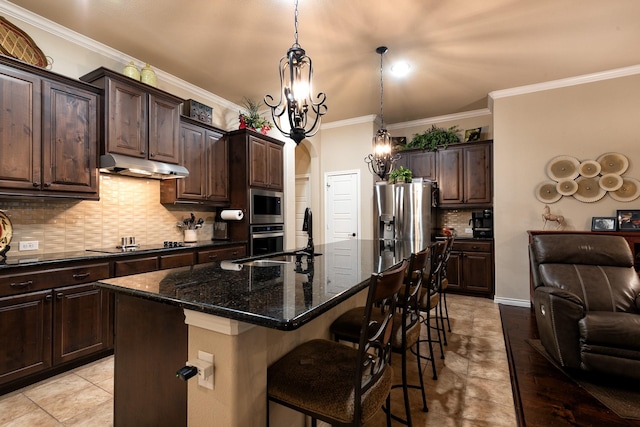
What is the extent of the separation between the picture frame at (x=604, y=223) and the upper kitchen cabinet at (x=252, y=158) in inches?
169

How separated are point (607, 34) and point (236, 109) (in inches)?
179

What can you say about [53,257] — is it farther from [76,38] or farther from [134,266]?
[76,38]

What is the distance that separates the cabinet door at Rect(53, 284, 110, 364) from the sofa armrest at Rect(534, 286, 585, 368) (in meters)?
3.47

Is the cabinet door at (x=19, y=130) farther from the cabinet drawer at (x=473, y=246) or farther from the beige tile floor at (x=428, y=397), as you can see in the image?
the cabinet drawer at (x=473, y=246)

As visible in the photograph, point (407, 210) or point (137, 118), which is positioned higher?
point (137, 118)

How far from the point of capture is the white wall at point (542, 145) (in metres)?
3.73

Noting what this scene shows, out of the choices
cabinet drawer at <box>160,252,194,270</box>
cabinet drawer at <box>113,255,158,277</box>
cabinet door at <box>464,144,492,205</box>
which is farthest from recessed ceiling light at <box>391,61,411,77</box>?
cabinet drawer at <box>113,255,158,277</box>

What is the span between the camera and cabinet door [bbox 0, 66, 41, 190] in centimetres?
221

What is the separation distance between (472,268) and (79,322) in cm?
488

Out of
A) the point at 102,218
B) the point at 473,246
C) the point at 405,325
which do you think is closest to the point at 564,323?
the point at 405,325

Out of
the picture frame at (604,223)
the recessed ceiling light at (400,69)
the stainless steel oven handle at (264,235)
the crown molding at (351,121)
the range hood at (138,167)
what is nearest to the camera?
the range hood at (138,167)

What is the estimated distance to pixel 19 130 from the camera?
229cm

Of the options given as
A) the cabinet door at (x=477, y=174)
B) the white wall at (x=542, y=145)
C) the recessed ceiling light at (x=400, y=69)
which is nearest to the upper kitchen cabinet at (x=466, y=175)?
the cabinet door at (x=477, y=174)

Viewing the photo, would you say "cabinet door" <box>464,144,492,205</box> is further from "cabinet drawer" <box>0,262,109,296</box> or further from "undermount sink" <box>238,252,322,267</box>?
"cabinet drawer" <box>0,262,109,296</box>
